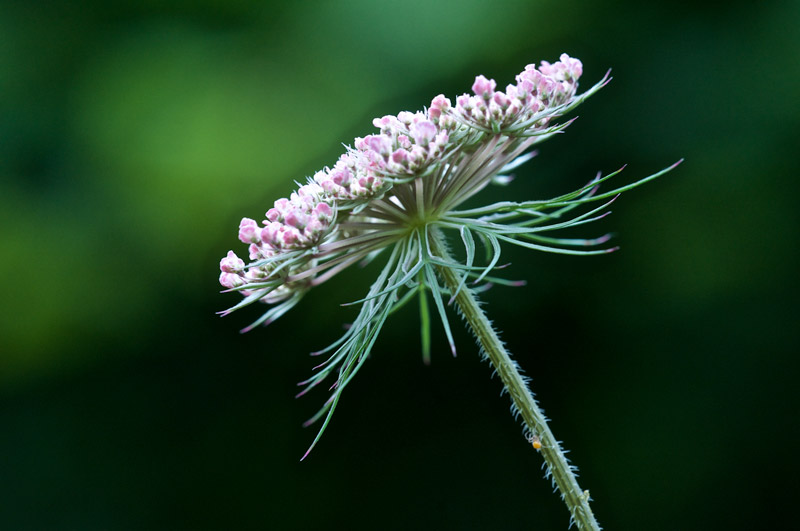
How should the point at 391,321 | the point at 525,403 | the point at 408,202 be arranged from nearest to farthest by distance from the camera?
the point at 525,403 → the point at 408,202 → the point at 391,321

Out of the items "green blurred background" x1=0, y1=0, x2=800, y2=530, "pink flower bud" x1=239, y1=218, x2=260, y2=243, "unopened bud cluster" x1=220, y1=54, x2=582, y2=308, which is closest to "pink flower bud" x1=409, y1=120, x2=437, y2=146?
"unopened bud cluster" x1=220, y1=54, x2=582, y2=308

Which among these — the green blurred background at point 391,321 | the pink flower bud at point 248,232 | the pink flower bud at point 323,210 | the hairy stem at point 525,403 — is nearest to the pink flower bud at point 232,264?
the pink flower bud at point 248,232

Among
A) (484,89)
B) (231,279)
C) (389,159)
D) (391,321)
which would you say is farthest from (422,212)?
(391,321)

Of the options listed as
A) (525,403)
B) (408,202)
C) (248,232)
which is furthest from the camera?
(408,202)

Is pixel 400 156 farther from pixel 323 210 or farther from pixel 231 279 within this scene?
pixel 231 279

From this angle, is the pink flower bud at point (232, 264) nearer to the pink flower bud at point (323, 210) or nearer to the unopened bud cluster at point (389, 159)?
the unopened bud cluster at point (389, 159)

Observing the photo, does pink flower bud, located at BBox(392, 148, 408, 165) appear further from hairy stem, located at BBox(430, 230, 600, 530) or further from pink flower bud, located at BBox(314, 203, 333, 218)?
hairy stem, located at BBox(430, 230, 600, 530)
